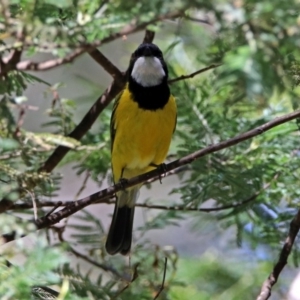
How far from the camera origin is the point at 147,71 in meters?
2.46

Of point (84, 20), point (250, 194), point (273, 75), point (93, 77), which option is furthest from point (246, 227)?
point (93, 77)

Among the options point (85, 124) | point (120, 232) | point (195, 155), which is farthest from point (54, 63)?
point (120, 232)

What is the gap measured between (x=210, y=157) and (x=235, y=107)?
1.36 feet

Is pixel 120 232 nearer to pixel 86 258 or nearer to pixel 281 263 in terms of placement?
pixel 86 258

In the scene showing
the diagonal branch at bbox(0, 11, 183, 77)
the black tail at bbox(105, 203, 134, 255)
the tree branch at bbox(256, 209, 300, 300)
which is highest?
the black tail at bbox(105, 203, 134, 255)

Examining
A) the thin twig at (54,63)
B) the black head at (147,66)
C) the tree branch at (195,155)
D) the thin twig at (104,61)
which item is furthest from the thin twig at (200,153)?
the black head at (147,66)

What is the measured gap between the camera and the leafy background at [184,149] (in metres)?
1.07

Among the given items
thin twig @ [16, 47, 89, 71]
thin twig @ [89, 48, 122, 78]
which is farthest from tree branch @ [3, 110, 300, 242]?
thin twig @ [89, 48, 122, 78]

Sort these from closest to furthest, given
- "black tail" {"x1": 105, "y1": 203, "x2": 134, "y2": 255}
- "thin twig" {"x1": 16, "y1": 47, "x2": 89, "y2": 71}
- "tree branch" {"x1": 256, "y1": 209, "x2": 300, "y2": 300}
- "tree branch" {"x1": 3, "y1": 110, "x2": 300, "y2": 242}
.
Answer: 1. "thin twig" {"x1": 16, "y1": 47, "x2": 89, "y2": 71}
2. "tree branch" {"x1": 3, "y1": 110, "x2": 300, "y2": 242}
3. "tree branch" {"x1": 256, "y1": 209, "x2": 300, "y2": 300}
4. "black tail" {"x1": 105, "y1": 203, "x2": 134, "y2": 255}

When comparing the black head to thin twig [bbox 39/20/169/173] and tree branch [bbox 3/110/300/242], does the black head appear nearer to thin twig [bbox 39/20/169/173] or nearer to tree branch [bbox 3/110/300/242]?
thin twig [bbox 39/20/169/173]

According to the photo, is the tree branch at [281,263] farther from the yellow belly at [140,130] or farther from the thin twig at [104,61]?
the thin twig at [104,61]

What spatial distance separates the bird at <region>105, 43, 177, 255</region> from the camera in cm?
240

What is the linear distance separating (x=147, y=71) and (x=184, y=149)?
13.0 inches

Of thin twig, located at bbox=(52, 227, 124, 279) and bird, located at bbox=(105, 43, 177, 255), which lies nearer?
thin twig, located at bbox=(52, 227, 124, 279)
